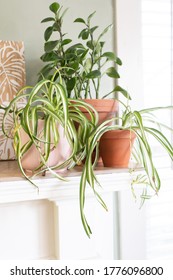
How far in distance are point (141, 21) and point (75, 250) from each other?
2.79ft

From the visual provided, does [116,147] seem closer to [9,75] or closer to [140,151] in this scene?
[140,151]

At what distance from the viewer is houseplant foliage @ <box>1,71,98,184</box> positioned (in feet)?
2.09

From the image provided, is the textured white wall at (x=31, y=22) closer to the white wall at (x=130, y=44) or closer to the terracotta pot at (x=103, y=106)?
the white wall at (x=130, y=44)

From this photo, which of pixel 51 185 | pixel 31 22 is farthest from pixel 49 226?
pixel 31 22

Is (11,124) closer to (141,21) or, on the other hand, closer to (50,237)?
(50,237)

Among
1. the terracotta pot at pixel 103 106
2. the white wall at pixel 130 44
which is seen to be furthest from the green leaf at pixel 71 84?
the white wall at pixel 130 44

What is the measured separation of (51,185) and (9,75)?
45cm

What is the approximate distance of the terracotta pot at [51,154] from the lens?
692mm

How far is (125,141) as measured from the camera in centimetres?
75

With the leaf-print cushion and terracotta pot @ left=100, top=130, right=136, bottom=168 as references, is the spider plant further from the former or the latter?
the leaf-print cushion

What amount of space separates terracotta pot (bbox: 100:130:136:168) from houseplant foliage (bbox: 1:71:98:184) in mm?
58

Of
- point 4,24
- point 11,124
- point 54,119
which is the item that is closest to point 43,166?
point 54,119

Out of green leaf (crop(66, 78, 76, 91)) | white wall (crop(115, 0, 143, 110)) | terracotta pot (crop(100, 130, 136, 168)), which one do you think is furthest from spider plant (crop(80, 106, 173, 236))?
white wall (crop(115, 0, 143, 110))

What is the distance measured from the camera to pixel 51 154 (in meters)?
0.69
